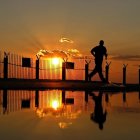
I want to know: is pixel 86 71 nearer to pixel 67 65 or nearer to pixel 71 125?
pixel 67 65

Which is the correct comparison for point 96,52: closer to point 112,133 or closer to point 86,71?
point 86,71

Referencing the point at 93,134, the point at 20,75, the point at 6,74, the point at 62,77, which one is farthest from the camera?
the point at 62,77

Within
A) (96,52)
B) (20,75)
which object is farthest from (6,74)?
(96,52)

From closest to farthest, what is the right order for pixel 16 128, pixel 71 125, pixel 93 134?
pixel 93 134 → pixel 16 128 → pixel 71 125

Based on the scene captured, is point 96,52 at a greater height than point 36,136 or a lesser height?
greater

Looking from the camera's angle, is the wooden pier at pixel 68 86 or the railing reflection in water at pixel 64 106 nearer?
the railing reflection in water at pixel 64 106

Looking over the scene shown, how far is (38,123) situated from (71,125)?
57 cm

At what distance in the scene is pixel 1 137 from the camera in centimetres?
471

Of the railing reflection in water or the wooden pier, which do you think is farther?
the wooden pier

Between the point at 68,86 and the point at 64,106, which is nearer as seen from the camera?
the point at 64,106

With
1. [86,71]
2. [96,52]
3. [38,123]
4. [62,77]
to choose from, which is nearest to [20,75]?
[62,77]

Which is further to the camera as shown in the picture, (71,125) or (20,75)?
(20,75)

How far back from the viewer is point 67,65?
1314 inches

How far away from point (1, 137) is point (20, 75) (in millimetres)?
24419
